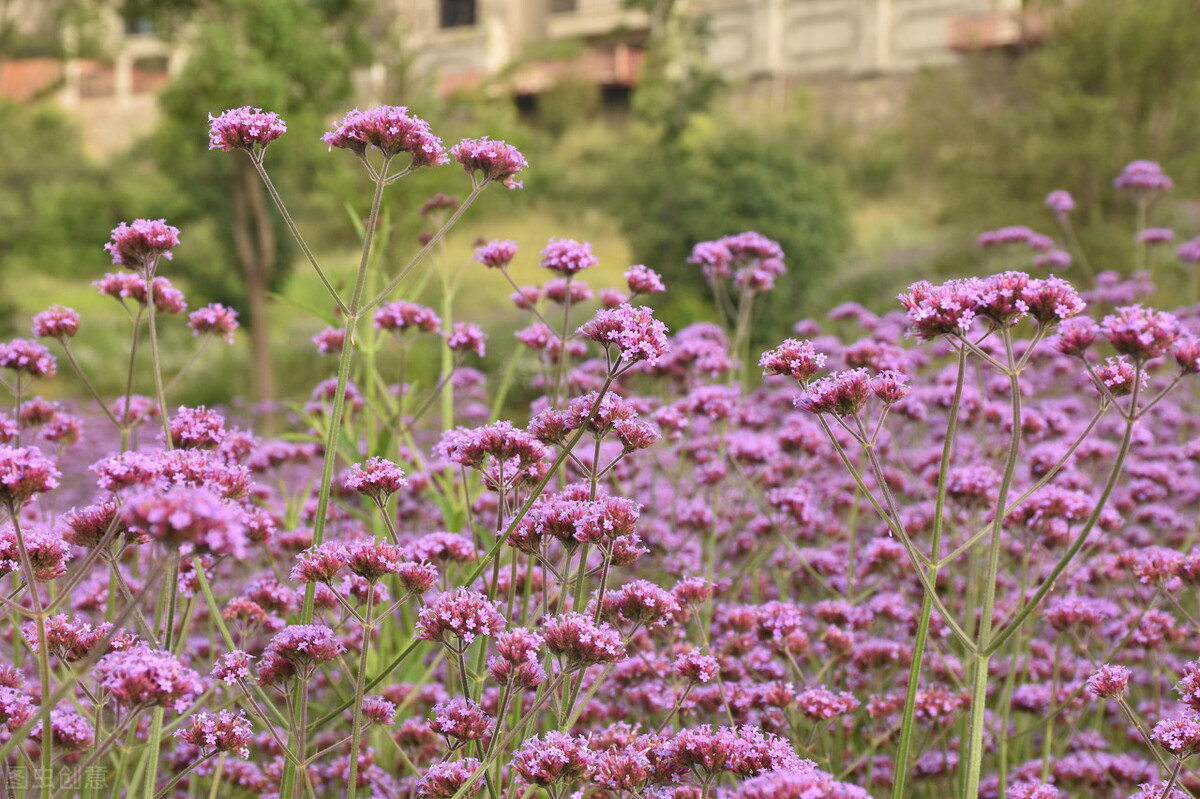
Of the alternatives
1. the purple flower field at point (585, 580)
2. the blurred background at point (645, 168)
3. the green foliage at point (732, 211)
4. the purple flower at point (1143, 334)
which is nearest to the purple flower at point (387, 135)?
the purple flower field at point (585, 580)

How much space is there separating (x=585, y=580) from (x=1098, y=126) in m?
15.4

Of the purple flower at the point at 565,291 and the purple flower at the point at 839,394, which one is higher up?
the purple flower at the point at 565,291

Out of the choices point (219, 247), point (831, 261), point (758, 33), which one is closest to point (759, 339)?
point (831, 261)

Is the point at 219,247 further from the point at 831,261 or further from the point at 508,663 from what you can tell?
the point at 508,663

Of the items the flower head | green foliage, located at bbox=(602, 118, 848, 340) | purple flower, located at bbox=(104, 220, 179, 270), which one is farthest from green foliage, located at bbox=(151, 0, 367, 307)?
the flower head

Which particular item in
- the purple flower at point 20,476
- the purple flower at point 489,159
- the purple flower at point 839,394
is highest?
the purple flower at point 489,159

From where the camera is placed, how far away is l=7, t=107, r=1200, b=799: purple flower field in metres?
1.67

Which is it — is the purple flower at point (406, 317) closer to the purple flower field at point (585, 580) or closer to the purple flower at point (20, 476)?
the purple flower field at point (585, 580)

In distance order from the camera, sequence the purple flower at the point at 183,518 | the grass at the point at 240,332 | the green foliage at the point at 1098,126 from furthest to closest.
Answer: the grass at the point at 240,332, the green foliage at the point at 1098,126, the purple flower at the point at 183,518

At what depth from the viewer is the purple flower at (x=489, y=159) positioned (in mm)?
2035

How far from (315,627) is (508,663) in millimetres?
338

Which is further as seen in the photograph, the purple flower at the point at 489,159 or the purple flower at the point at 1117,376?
the purple flower at the point at 489,159

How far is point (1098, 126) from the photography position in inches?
597

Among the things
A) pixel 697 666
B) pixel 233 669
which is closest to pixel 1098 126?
pixel 697 666
